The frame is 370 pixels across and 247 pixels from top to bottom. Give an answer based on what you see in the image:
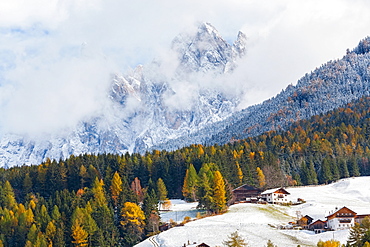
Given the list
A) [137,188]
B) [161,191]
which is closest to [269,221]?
[161,191]

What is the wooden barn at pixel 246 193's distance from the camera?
118475 millimetres

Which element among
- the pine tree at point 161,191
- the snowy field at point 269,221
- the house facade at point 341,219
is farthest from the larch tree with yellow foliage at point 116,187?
the house facade at point 341,219

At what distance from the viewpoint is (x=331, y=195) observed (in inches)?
4818

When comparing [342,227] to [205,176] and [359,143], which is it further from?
[359,143]

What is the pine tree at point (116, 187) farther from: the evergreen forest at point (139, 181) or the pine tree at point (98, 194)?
the pine tree at point (98, 194)

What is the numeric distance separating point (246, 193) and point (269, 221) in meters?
24.3

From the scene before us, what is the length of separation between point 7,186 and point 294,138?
3613 inches

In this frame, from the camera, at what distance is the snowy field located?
81750mm

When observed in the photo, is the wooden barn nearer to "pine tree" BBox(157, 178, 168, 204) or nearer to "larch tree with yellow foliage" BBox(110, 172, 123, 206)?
"pine tree" BBox(157, 178, 168, 204)

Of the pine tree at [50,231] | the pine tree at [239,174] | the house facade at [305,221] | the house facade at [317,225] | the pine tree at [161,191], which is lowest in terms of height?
Result: the house facade at [317,225]

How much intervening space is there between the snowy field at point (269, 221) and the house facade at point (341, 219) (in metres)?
4.12

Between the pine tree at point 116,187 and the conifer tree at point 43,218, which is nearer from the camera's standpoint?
the conifer tree at point 43,218

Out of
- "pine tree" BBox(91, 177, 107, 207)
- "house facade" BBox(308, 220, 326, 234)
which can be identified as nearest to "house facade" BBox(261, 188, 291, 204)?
"house facade" BBox(308, 220, 326, 234)

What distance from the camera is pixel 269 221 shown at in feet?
315
